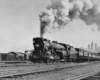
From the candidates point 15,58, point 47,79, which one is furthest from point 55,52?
point 15,58

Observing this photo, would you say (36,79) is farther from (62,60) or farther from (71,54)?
(71,54)

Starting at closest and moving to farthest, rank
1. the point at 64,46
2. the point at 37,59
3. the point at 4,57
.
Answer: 1. the point at 37,59
2. the point at 64,46
3. the point at 4,57

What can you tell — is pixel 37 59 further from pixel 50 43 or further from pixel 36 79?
pixel 36 79

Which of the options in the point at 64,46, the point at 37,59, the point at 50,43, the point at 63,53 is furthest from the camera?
the point at 64,46

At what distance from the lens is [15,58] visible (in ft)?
143

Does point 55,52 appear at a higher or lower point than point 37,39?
lower

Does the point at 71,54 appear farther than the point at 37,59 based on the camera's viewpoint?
Yes

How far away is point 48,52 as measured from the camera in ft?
79.2

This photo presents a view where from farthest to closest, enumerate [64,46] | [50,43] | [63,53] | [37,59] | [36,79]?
[64,46] < [63,53] < [50,43] < [37,59] < [36,79]

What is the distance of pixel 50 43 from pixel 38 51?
239 centimetres

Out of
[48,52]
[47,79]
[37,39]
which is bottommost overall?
[47,79]

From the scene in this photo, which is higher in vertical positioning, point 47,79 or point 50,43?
point 50,43

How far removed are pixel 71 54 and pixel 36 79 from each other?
22327 mm

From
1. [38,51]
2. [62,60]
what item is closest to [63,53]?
[62,60]
